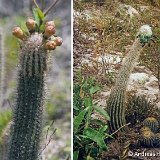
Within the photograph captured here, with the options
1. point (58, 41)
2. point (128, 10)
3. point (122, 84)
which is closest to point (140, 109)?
point (122, 84)

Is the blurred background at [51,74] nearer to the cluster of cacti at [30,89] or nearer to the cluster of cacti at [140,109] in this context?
the cluster of cacti at [30,89]

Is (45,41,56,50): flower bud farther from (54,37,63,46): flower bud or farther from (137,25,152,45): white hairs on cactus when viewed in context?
(137,25,152,45): white hairs on cactus

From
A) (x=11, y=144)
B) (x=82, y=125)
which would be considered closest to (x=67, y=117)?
(x=82, y=125)

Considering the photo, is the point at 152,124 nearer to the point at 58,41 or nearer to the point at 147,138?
the point at 147,138

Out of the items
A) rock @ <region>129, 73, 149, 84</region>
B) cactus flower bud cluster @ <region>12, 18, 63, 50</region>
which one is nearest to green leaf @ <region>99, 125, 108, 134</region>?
rock @ <region>129, 73, 149, 84</region>

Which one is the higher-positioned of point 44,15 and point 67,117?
point 44,15

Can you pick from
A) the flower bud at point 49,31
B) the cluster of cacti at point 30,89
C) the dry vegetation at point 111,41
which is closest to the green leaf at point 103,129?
the dry vegetation at point 111,41

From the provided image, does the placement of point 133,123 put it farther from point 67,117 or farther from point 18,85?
point 18,85
